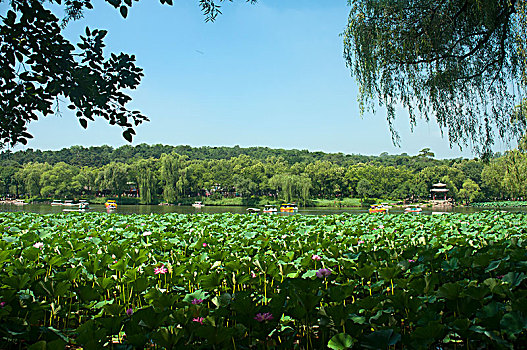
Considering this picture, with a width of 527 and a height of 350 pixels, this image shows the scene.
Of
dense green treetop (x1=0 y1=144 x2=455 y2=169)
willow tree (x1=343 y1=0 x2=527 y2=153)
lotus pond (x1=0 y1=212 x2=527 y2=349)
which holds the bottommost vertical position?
lotus pond (x1=0 y1=212 x2=527 y2=349)

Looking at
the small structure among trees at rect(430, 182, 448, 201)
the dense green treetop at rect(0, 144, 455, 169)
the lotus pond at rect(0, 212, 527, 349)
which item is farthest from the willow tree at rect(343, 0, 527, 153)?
the dense green treetop at rect(0, 144, 455, 169)

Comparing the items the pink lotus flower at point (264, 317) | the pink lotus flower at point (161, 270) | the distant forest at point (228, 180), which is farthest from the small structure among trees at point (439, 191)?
the pink lotus flower at point (264, 317)

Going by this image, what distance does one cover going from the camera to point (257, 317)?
1646 millimetres

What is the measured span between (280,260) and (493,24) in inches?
181

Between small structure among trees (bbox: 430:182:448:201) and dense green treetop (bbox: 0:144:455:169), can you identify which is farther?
dense green treetop (bbox: 0:144:455:169)

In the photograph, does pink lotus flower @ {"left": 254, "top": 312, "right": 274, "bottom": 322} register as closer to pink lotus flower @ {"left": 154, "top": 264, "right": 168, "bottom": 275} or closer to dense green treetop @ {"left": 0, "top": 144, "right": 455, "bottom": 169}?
pink lotus flower @ {"left": 154, "top": 264, "right": 168, "bottom": 275}

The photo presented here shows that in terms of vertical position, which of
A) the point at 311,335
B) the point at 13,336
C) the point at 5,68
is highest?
the point at 5,68

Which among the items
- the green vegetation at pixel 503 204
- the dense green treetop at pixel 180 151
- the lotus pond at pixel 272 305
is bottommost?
the green vegetation at pixel 503 204

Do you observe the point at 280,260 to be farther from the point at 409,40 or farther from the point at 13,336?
the point at 409,40

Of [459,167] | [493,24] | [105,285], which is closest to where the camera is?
[105,285]

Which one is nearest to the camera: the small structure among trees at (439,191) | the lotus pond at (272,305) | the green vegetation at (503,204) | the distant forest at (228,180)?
the lotus pond at (272,305)

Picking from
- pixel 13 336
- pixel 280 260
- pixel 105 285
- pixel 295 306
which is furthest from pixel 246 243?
pixel 13 336

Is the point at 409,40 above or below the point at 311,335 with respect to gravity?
above

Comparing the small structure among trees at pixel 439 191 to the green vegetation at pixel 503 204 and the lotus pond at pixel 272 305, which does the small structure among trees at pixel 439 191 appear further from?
the lotus pond at pixel 272 305
